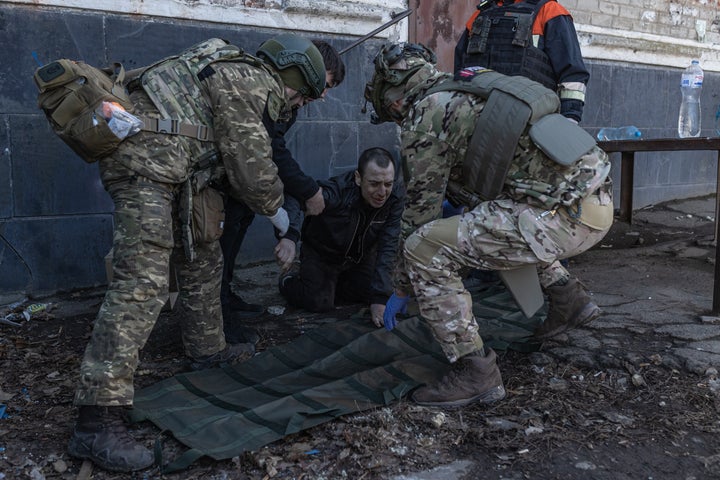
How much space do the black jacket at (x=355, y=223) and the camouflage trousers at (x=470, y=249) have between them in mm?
1099

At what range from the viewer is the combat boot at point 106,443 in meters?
2.15

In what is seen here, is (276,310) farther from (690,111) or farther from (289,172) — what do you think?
(690,111)

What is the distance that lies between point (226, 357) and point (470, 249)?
1209 mm

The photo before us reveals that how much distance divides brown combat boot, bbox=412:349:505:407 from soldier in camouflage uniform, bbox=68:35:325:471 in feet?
3.01

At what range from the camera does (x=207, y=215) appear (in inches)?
106

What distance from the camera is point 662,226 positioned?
20.6 feet

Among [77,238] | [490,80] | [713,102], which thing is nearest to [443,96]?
[490,80]

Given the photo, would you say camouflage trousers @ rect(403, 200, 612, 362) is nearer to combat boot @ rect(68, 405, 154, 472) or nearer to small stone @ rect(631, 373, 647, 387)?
small stone @ rect(631, 373, 647, 387)

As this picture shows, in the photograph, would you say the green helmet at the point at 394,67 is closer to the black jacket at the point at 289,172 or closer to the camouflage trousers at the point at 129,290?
the black jacket at the point at 289,172

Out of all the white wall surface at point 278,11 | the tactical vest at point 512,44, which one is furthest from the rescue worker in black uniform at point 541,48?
the white wall surface at point 278,11

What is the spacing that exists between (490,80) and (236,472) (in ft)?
5.12

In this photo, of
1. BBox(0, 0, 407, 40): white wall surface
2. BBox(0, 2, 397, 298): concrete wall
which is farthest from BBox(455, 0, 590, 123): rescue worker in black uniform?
BBox(0, 2, 397, 298): concrete wall

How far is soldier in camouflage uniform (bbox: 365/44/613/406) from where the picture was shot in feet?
7.99

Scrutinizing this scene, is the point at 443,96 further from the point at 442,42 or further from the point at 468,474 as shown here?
the point at 442,42
